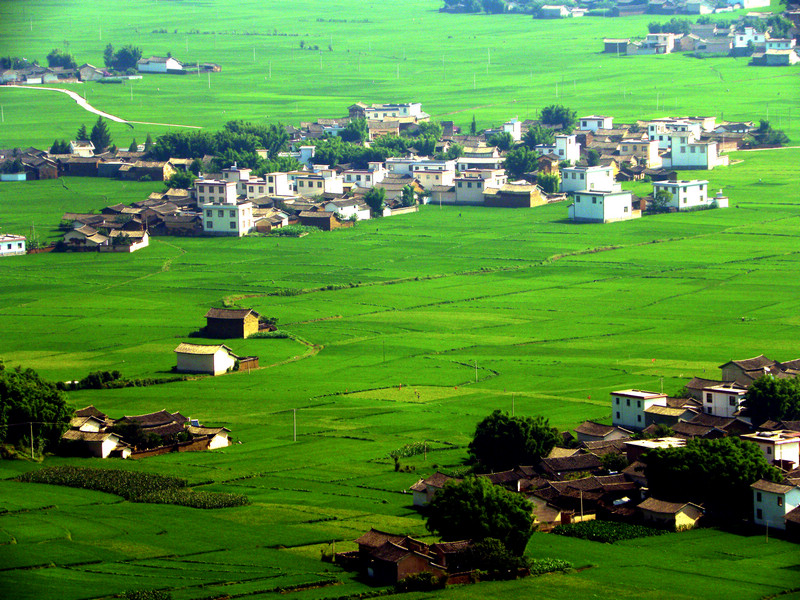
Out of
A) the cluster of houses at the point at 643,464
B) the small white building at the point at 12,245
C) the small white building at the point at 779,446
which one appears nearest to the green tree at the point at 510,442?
the cluster of houses at the point at 643,464

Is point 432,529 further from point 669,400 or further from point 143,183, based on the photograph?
point 143,183

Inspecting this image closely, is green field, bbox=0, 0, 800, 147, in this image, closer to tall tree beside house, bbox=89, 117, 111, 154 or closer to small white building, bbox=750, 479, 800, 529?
tall tree beside house, bbox=89, 117, 111, 154

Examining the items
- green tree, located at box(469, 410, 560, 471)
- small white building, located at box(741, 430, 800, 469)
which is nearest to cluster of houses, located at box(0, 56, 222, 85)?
green tree, located at box(469, 410, 560, 471)

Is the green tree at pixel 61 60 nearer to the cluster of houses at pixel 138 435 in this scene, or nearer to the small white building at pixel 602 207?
the small white building at pixel 602 207

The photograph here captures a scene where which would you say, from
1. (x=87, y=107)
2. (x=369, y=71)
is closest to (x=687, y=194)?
(x=87, y=107)

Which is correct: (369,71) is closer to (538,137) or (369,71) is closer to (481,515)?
(538,137)

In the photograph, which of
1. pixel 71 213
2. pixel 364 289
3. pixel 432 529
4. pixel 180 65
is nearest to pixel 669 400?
pixel 432 529

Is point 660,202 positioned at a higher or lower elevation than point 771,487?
higher
